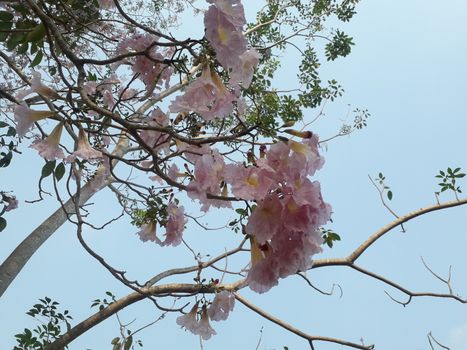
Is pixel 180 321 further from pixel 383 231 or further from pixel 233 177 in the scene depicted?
pixel 383 231

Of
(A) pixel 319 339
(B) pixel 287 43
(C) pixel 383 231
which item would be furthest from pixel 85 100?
(B) pixel 287 43

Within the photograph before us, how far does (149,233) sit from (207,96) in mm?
810

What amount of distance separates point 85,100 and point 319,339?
1381 mm

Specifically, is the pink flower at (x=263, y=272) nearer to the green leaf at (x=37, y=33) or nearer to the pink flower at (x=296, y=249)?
the pink flower at (x=296, y=249)

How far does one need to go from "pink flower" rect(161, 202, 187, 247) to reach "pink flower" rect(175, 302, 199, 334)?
1.09ft

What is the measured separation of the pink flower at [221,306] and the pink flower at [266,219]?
1.96 feet

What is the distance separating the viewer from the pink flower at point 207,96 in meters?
1.14

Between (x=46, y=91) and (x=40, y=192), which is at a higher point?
(x=40, y=192)

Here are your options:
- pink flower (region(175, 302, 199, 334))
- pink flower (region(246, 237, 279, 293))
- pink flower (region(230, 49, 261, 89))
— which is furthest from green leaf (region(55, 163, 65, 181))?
pink flower (region(246, 237, 279, 293))

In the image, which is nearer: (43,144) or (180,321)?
(43,144)

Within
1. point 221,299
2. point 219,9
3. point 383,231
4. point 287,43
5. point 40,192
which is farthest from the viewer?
point 287,43

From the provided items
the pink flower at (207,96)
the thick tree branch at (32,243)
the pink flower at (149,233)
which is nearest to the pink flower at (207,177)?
the pink flower at (207,96)

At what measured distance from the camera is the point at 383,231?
237 centimetres

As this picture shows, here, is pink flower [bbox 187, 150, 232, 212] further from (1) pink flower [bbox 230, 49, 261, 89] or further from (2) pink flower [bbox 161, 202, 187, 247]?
(2) pink flower [bbox 161, 202, 187, 247]
